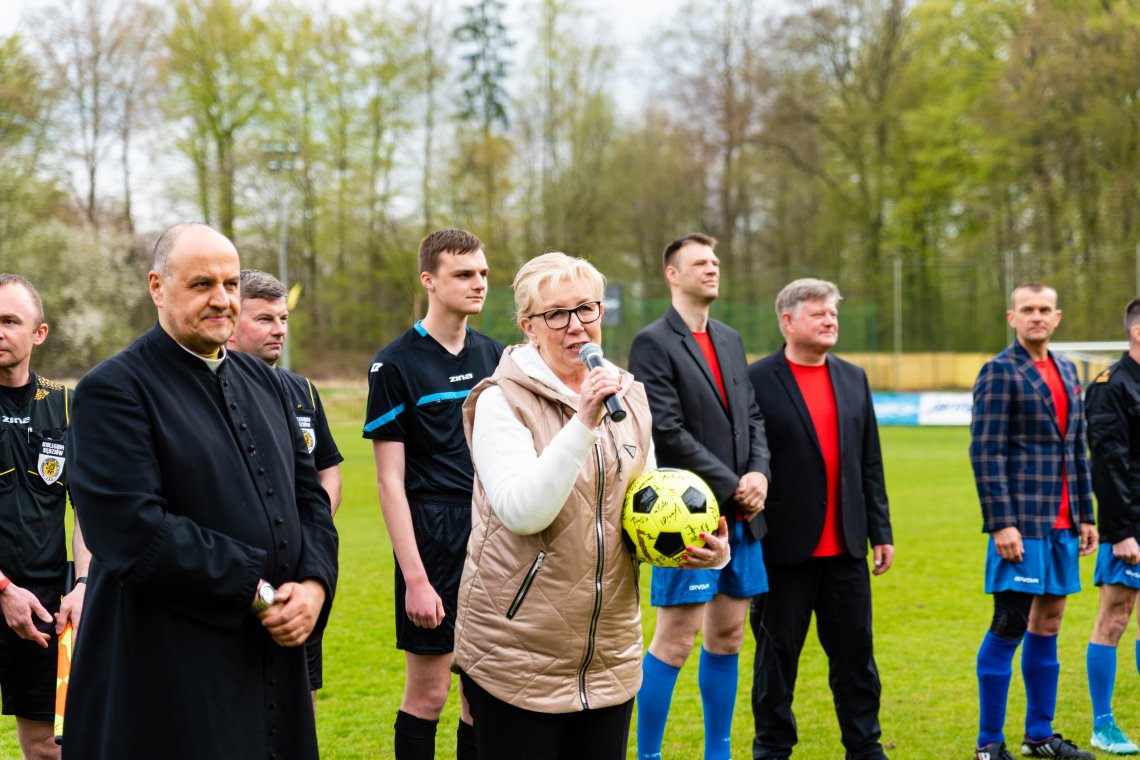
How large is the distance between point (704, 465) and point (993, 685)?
6.25 ft

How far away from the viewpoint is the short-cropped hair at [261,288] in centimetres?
496

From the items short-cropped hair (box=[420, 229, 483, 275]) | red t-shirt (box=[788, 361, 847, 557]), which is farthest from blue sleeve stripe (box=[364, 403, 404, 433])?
red t-shirt (box=[788, 361, 847, 557])

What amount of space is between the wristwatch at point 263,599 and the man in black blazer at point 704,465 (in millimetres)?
2363

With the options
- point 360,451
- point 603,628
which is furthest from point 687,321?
point 360,451

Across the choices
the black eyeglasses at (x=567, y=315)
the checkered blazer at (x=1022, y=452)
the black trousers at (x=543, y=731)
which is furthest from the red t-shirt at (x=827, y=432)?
the black eyeglasses at (x=567, y=315)

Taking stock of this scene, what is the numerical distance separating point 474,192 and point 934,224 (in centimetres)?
1624

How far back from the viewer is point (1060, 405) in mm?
5488

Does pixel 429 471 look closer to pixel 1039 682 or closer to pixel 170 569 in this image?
pixel 170 569

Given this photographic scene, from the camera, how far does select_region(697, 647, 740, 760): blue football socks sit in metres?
5.05

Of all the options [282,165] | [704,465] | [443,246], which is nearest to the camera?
[443,246]

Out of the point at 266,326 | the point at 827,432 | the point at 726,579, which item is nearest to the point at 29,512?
the point at 266,326

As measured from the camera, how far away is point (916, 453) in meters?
21.5

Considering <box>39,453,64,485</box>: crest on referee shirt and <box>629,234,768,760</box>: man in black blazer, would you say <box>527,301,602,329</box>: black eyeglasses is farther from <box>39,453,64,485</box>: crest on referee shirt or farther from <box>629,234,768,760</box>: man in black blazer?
A: <box>39,453,64,485</box>: crest on referee shirt

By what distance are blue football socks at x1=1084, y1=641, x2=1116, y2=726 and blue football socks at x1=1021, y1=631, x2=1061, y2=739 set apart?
234mm
